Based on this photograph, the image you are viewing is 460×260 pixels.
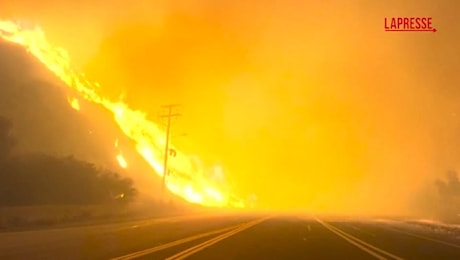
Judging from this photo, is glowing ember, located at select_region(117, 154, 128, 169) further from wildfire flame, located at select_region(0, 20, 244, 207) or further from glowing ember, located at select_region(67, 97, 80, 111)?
glowing ember, located at select_region(67, 97, 80, 111)

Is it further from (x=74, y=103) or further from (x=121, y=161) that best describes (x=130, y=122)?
(x=74, y=103)

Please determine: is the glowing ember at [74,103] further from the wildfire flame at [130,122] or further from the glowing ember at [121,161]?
the glowing ember at [121,161]

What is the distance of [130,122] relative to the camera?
115 meters

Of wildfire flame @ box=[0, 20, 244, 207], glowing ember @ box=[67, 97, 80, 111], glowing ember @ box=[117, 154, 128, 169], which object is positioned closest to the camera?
glowing ember @ box=[67, 97, 80, 111]

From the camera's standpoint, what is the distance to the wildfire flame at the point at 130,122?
315ft

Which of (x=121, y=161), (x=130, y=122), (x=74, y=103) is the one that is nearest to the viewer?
(x=74, y=103)

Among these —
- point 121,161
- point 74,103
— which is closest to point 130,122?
point 121,161

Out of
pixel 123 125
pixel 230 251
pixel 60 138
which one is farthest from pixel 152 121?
pixel 230 251

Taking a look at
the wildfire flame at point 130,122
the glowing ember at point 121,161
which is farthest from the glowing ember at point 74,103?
the glowing ember at point 121,161

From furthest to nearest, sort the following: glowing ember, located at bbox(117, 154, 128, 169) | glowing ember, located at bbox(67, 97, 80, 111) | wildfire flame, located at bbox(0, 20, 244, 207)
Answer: wildfire flame, located at bbox(0, 20, 244, 207) < glowing ember, located at bbox(117, 154, 128, 169) < glowing ember, located at bbox(67, 97, 80, 111)

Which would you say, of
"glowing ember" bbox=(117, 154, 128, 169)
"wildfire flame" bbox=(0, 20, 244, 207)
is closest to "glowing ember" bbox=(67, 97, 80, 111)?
"wildfire flame" bbox=(0, 20, 244, 207)

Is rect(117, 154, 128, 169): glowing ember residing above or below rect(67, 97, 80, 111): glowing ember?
below

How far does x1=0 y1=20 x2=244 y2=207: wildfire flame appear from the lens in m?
96.1

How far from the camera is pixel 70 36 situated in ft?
356
